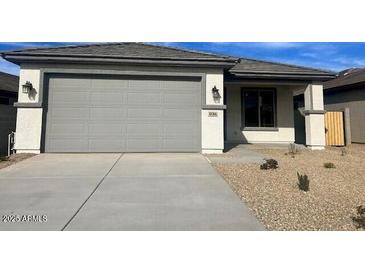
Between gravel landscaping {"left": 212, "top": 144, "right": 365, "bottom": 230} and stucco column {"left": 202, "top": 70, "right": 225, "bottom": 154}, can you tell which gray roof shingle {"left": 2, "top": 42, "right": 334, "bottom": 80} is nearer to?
stucco column {"left": 202, "top": 70, "right": 225, "bottom": 154}

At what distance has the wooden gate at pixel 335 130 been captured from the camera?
1356cm

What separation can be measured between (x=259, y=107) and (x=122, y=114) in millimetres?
7393

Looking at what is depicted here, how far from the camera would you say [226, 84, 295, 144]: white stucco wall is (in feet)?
43.1

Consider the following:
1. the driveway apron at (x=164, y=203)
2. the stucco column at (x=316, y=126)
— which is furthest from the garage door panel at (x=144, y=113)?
the stucco column at (x=316, y=126)

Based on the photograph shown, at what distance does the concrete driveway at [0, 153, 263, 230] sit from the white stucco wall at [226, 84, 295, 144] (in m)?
6.06

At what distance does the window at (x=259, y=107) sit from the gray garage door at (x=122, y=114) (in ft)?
13.9

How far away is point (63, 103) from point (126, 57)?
2.97m

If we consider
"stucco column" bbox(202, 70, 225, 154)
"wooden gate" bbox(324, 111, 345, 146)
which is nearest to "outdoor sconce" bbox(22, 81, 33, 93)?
"stucco column" bbox(202, 70, 225, 154)

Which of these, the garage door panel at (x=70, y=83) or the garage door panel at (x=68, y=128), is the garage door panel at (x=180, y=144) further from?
the garage door panel at (x=70, y=83)
